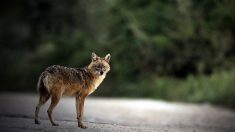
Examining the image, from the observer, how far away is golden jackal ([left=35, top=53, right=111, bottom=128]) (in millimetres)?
14477

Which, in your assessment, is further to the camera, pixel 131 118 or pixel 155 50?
pixel 155 50

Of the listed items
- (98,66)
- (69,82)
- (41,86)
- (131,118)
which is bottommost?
(41,86)

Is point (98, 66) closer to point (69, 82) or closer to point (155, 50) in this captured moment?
point (69, 82)

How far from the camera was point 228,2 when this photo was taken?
33438 mm

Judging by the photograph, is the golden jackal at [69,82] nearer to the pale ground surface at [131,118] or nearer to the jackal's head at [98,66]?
the jackal's head at [98,66]

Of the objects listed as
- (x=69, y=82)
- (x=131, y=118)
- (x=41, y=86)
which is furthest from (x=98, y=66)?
(x=131, y=118)

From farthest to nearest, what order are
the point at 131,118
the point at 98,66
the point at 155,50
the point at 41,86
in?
the point at 155,50 < the point at 131,118 < the point at 98,66 < the point at 41,86

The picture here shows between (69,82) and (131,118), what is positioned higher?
(131,118)

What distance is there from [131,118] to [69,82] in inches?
317

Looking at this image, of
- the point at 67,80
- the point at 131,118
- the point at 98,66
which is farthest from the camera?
the point at 131,118

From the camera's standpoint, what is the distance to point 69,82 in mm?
14859

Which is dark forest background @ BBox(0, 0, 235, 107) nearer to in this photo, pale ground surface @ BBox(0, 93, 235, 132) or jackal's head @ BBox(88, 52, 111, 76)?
pale ground surface @ BBox(0, 93, 235, 132)

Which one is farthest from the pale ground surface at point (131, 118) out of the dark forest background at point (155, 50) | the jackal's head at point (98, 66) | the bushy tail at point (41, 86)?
the dark forest background at point (155, 50)

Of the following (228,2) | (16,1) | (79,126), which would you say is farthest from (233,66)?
(16,1)
